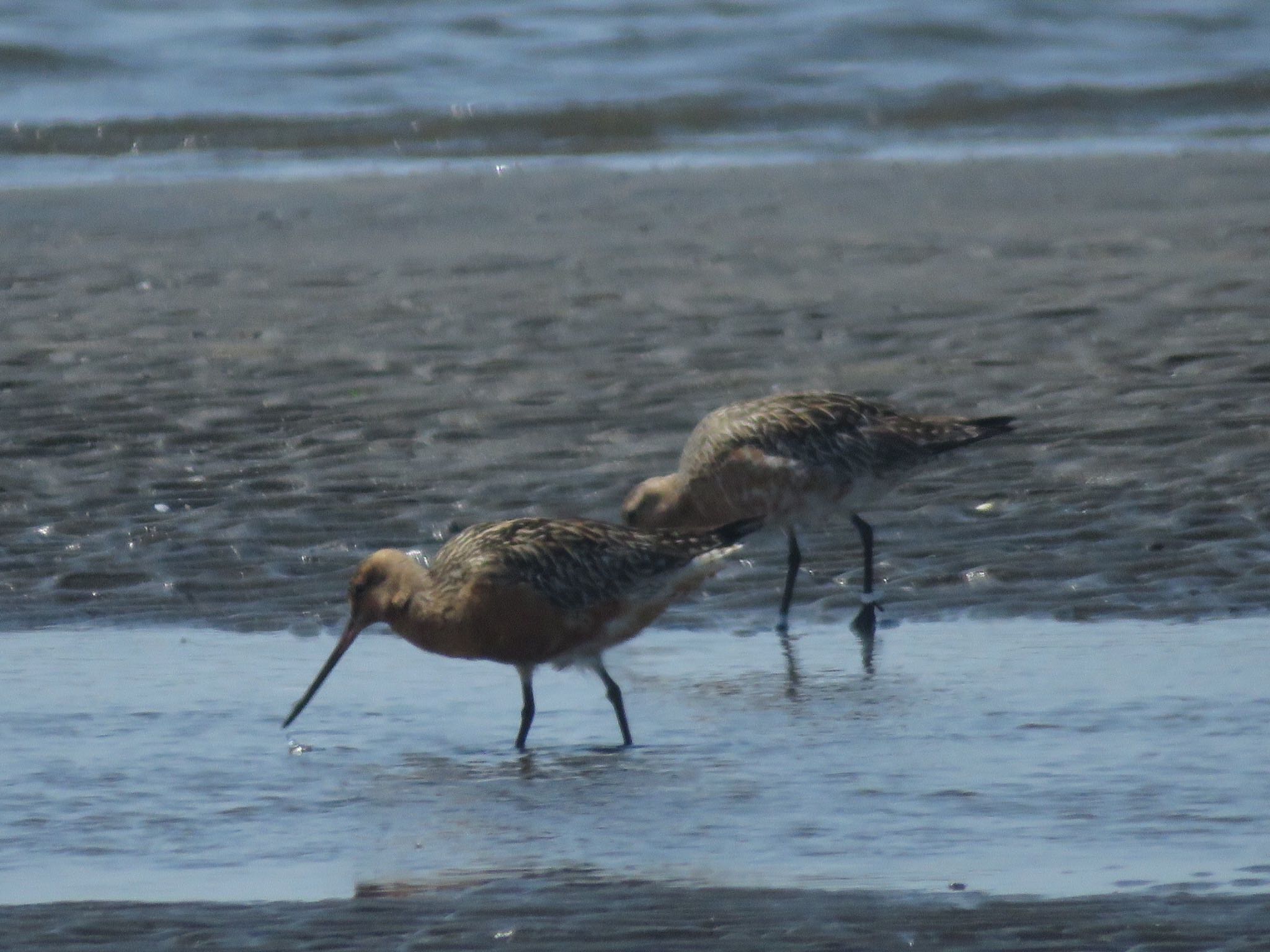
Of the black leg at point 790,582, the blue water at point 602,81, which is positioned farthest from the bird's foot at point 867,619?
the blue water at point 602,81

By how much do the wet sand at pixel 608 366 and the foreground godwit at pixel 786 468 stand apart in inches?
10.5

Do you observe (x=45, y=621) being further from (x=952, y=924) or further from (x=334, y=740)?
(x=952, y=924)

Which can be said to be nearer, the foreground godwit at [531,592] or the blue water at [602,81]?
the foreground godwit at [531,592]

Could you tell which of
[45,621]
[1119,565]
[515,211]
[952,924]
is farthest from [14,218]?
[952,924]

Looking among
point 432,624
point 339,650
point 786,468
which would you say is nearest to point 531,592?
point 432,624

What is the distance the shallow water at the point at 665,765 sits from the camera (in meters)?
5.08

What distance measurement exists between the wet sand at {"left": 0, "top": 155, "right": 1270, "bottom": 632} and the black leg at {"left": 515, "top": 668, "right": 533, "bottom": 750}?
1.48m

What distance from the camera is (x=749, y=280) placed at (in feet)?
42.8

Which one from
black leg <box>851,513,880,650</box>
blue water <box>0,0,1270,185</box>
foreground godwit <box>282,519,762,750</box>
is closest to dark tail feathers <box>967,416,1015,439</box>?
black leg <box>851,513,880,650</box>

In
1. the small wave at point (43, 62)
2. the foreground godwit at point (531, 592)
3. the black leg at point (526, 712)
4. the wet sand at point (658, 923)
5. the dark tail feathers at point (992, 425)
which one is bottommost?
the black leg at point (526, 712)

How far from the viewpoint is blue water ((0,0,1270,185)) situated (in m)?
19.2

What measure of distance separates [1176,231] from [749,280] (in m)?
2.68

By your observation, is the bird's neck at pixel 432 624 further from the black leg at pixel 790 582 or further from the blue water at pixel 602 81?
the blue water at pixel 602 81

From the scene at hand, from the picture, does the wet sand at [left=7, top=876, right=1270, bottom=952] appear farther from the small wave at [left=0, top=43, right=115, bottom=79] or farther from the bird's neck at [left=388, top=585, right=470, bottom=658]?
the small wave at [left=0, top=43, right=115, bottom=79]
